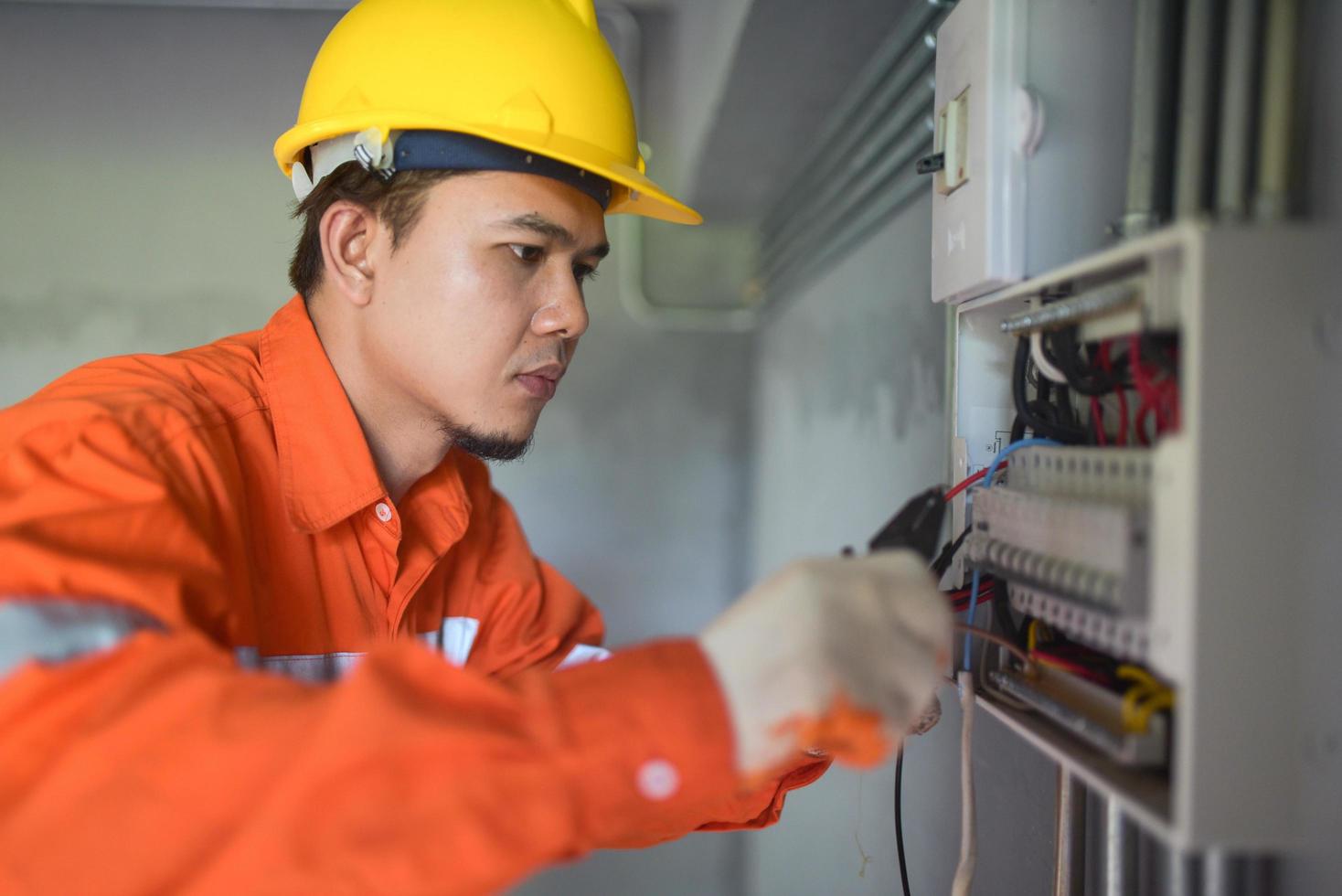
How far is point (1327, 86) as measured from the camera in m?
0.62

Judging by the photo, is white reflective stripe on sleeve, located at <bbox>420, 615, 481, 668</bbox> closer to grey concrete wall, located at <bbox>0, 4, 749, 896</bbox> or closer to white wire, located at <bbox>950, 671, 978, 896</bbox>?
white wire, located at <bbox>950, 671, 978, 896</bbox>

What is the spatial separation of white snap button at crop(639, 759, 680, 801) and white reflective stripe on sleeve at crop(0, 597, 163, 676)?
1.12 feet

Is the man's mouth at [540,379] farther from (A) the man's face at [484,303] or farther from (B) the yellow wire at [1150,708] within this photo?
(B) the yellow wire at [1150,708]

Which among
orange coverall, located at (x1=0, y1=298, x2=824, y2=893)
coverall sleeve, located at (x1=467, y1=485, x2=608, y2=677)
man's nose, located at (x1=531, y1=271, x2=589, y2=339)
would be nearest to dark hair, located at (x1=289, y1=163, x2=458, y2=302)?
man's nose, located at (x1=531, y1=271, x2=589, y2=339)

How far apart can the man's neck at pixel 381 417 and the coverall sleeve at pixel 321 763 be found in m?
0.64

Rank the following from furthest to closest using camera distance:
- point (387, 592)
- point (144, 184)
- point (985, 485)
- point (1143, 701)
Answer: point (144, 184)
point (387, 592)
point (985, 485)
point (1143, 701)

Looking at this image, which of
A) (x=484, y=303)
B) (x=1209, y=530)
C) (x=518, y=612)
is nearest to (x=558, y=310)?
(x=484, y=303)

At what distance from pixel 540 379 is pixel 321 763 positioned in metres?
0.74

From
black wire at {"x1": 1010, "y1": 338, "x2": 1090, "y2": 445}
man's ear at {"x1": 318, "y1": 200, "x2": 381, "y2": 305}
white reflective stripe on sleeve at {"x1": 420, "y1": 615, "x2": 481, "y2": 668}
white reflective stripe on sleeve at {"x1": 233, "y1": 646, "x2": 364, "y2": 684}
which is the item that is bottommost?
white reflective stripe on sleeve at {"x1": 420, "y1": 615, "x2": 481, "y2": 668}

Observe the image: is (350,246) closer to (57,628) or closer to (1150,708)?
(57,628)

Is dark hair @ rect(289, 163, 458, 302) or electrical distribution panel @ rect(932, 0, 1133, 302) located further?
dark hair @ rect(289, 163, 458, 302)

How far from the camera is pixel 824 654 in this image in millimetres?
540

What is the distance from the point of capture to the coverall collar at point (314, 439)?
105 centimetres

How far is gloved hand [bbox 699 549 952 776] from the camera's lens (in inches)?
21.1
